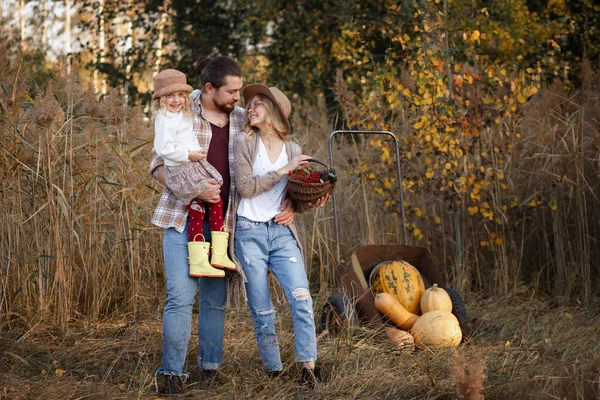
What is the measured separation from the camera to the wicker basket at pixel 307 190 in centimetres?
368

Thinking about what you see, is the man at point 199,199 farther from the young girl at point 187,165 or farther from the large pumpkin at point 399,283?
the large pumpkin at point 399,283

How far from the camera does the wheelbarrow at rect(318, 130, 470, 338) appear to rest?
462 centimetres

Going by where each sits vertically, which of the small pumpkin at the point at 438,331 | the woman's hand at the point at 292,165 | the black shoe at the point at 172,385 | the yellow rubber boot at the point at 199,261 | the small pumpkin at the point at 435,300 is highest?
the woman's hand at the point at 292,165

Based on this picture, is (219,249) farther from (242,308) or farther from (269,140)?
(242,308)

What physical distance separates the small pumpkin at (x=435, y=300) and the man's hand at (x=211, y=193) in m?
1.64

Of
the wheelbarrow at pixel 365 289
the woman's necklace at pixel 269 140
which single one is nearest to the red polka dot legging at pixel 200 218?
the woman's necklace at pixel 269 140

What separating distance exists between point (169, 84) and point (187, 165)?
1.19 feet

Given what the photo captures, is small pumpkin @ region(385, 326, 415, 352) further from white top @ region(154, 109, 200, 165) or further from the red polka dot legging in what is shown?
white top @ region(154, 109, 200, 165)

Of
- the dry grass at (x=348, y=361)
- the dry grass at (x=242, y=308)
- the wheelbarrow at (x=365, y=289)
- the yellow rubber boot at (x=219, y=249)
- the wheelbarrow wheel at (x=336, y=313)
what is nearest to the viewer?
the dry grass at (x=348, y=361)

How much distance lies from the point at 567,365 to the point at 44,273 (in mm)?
2933

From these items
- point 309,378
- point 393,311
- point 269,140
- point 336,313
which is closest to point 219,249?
point 269,140

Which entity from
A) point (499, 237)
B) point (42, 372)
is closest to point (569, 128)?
point (499, 237)

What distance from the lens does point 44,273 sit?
470cm

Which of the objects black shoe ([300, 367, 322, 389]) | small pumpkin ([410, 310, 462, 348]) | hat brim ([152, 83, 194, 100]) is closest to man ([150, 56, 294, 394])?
hat brim ([152, 83, 194, 100])
